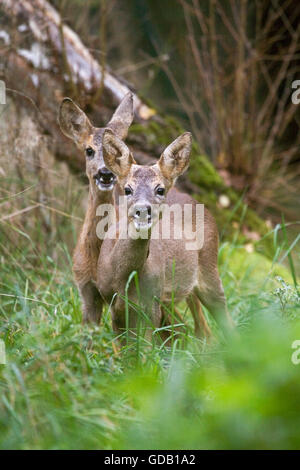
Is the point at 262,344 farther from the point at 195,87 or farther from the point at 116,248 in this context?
the point at 195,87

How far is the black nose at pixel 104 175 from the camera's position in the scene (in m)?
5.22

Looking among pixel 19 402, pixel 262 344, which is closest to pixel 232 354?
pixel 262 344

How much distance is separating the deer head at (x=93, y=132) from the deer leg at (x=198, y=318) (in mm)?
1317

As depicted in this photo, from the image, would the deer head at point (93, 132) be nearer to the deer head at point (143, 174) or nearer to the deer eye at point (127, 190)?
the deer head at point (143, 174)

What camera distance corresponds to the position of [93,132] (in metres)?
5.54

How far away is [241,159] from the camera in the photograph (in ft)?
32.4

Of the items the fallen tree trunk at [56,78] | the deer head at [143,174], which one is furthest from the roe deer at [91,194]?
the fallen tree trunk at [56,78]

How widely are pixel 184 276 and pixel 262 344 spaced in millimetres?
2994

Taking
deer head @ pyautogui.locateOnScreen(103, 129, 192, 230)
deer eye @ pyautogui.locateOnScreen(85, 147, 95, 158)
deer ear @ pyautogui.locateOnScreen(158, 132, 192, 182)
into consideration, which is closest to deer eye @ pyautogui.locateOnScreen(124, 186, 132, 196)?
deer head @ pyautogui.locateOnScreen(103, 129, 192, 230)

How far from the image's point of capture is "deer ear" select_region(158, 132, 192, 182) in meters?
5.07

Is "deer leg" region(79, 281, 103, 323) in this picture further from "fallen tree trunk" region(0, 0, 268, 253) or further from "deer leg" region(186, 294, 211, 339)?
"fallen tree trunk" region(0, 0, 268, 253)

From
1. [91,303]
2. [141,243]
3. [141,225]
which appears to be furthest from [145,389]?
[91,303]

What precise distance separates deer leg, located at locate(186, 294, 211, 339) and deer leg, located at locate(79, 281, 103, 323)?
0.99 metres

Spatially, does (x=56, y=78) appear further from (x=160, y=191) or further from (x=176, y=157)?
(x=160, y=191)
